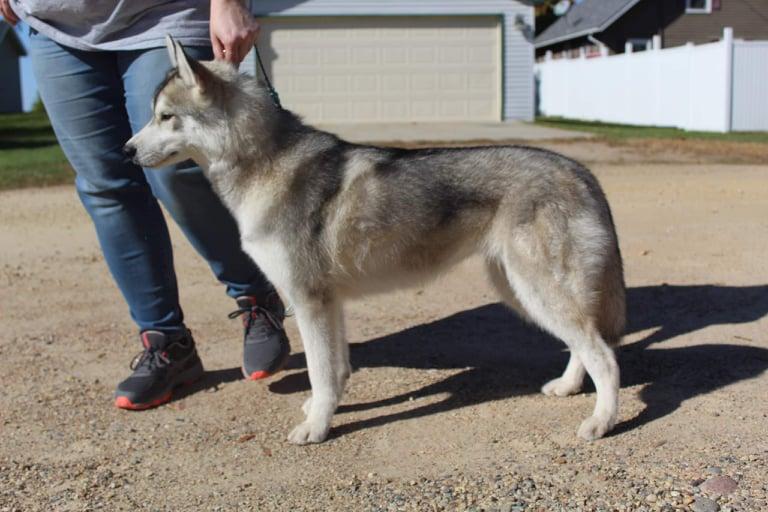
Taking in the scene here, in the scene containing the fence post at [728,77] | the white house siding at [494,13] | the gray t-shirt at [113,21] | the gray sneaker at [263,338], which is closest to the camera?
the gray t-shirt at [113,21]

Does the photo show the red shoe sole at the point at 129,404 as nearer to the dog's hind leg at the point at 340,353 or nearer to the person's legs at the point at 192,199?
the person's legs at the point at 192,199

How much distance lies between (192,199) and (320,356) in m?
1.05

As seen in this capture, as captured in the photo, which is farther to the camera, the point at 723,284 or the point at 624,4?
the point at 624,4

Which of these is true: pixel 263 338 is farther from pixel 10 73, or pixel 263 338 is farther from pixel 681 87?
pixel 10 73

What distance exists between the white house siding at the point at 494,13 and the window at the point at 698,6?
46.0 ft

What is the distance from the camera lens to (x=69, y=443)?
3.83 m

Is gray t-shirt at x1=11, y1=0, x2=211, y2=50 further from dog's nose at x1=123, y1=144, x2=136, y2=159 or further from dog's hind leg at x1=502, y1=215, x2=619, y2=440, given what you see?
dog's hind leg at x1=502, y1=215, x2=619, y2=440

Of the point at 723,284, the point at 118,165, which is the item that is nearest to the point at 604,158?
the point at 723,284

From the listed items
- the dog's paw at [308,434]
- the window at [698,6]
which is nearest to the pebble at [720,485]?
the dog's paw at [308,434]

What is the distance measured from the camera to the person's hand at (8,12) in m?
4.36

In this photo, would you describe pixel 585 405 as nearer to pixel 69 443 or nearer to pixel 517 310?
pixel 517 310

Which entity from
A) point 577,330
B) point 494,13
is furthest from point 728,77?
point 577,330

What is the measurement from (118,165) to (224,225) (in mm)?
582

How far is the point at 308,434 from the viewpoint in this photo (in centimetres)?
378
